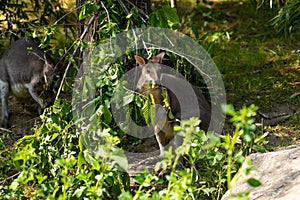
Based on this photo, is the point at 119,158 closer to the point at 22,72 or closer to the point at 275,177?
the point at 275,177

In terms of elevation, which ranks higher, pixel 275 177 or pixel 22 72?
pixel 22 72

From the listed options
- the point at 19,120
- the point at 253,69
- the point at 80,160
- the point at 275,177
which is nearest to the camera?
the point at 275,177

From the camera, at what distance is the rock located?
11.5ft

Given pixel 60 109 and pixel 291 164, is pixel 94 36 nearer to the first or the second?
pixel 60 109

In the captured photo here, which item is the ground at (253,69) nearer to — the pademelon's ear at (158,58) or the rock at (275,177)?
the pademelon's ear at (158,58)

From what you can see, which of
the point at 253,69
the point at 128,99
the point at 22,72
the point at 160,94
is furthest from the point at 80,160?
the point at 253,69

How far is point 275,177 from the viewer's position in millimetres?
3725

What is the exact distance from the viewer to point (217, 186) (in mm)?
4203

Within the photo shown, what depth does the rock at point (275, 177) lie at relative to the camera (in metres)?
3.49

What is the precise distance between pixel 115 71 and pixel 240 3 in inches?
226

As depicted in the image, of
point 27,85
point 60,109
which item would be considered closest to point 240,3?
point 27,85

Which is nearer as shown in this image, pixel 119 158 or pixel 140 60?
pixel 119 158

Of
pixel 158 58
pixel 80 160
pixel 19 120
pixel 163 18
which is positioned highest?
pixel 163 18

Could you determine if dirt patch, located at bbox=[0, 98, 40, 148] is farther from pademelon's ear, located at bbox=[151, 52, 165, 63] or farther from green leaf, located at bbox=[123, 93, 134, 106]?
green leaf, located at bbox=[123, 93, 134, 106]
